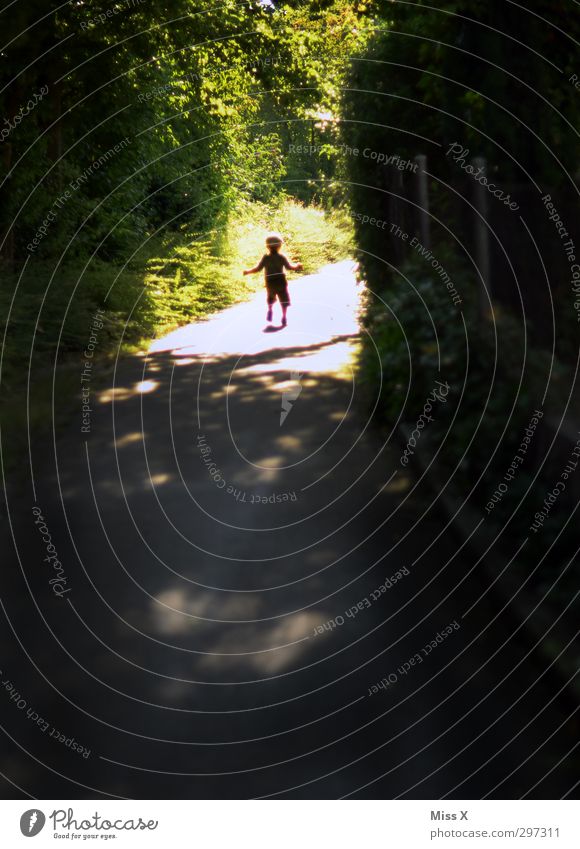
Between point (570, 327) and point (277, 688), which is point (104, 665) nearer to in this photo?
point (277, 688)

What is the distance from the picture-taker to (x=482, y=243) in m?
7.50

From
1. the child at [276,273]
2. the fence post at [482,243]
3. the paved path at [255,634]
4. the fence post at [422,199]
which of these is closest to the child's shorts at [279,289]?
the child at [276,273]

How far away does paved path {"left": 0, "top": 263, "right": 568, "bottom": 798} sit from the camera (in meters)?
3.96

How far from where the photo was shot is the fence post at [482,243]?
7451mm

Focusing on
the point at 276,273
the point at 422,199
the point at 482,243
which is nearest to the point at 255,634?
the point at 482,243

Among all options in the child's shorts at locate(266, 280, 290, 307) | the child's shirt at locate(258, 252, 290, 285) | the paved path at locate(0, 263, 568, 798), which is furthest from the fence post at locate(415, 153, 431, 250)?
the child's shorts at locate(266, 280, 290, 307)

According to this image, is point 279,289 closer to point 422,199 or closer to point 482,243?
point 422,199

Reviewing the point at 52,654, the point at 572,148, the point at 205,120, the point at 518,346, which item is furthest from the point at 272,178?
the point at 52,654

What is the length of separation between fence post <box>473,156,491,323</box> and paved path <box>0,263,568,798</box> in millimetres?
1341

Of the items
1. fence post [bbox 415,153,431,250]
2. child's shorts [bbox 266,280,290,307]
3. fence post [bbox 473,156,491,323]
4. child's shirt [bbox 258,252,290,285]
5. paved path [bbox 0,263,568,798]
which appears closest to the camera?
paved path [bbox 0,263,568,798]

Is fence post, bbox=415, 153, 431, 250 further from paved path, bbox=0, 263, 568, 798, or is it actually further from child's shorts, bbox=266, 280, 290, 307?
child's shorts, bbox=266, 280, 290, 307

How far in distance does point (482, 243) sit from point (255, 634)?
3.42m

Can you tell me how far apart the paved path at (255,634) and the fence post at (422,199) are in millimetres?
2294

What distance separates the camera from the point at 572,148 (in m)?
9.62
